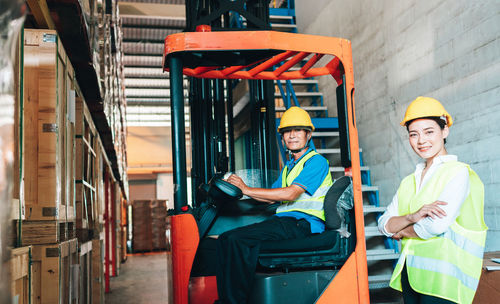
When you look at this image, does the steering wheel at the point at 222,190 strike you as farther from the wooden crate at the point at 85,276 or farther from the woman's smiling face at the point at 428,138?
the wooden crate at the point at 85,276

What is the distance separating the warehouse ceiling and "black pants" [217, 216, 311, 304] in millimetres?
11724

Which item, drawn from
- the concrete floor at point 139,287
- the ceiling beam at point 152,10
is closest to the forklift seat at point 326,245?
the concrete floor at point 139,287

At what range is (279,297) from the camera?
274 cm

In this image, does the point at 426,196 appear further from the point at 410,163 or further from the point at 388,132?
the point at 388,132

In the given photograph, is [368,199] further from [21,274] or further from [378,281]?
[21,274]

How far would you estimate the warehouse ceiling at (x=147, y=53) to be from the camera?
45.0ft

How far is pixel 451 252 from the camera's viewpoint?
79.0 inches

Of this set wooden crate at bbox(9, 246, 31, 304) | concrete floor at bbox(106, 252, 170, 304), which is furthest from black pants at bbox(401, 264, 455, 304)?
concrete floor at bbox(106, 252, 170, 304)

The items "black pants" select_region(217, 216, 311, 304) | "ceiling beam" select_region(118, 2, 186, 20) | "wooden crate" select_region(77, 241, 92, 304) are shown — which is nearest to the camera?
"black pants" select_region(217, 216, 311, 304)

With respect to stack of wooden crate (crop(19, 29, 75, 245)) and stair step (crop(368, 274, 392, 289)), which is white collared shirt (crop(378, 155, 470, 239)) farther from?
stair step (crop(368, 274, 392, 289))

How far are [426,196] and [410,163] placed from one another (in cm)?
357

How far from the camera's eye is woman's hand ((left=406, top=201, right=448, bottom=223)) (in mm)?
1983

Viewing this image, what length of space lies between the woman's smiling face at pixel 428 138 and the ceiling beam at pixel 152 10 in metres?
12.3

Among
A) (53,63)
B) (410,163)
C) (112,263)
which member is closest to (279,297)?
(53,63)
